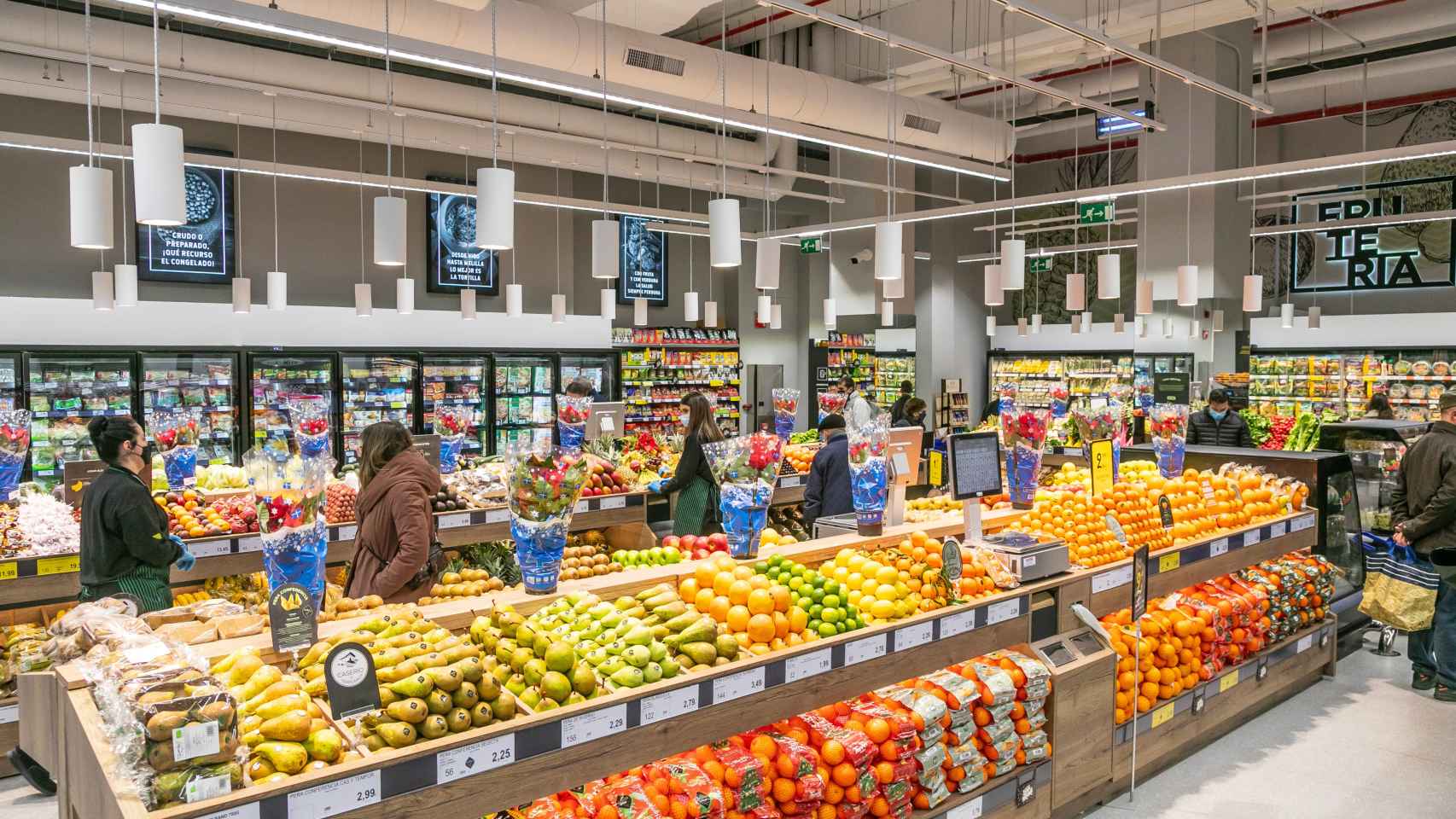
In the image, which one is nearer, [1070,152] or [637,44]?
[637,44]

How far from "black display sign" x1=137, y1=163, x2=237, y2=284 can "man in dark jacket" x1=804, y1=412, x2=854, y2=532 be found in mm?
7929

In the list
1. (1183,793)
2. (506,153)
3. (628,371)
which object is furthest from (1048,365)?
A: (1183,793)

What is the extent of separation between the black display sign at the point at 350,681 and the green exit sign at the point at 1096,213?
31.5ft

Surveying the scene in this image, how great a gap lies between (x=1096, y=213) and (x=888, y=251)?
16.5 ft

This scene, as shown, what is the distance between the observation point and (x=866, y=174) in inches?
537

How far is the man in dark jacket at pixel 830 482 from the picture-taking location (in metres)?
5.79

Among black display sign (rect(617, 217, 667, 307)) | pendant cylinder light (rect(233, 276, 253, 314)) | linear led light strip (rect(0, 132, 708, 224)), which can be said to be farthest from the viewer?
black display sign (rect(617, 217, 667, 307))

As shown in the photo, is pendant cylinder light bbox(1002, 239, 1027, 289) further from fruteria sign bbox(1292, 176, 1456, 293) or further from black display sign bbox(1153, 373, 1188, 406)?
fruteria sign bbox(1292, 176, 1456, 293)

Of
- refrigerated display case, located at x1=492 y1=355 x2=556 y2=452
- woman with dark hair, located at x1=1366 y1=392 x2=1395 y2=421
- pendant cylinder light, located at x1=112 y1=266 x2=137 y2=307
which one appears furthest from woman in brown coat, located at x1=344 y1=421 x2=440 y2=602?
woman with dark hair, located at x1=1366 y1=392 x2=1395 y2=421

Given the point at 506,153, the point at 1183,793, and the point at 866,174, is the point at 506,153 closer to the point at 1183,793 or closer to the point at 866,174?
the point at 866,174

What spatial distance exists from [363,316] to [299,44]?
130 inches

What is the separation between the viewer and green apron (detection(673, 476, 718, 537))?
257 inches

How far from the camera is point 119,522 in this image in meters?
4.36

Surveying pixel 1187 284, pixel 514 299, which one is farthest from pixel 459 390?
pixel 1187 284
